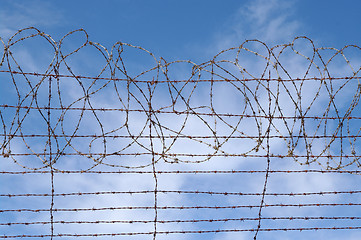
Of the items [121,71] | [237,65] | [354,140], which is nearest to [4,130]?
[121,71]

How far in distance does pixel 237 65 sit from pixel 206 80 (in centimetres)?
46

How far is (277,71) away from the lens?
8891 millimetres

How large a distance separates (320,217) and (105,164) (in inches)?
122

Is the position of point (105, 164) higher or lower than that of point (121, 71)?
lower

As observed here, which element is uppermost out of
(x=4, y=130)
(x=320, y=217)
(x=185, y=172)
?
(x=4, y=130)

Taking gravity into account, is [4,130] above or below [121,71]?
below

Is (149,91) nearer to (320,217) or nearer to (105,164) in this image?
(105,164)

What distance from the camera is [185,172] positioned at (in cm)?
888

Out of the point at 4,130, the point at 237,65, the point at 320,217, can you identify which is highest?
the point at 237,65

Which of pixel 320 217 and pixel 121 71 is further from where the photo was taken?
pixel 320 217

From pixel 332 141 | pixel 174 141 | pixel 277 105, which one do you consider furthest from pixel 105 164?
pixel 332 141

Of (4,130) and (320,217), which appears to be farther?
(320,217)

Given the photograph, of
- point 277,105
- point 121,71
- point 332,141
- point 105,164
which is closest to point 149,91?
point 121,71

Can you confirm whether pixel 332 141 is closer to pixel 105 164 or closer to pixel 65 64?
pixel 105 164
